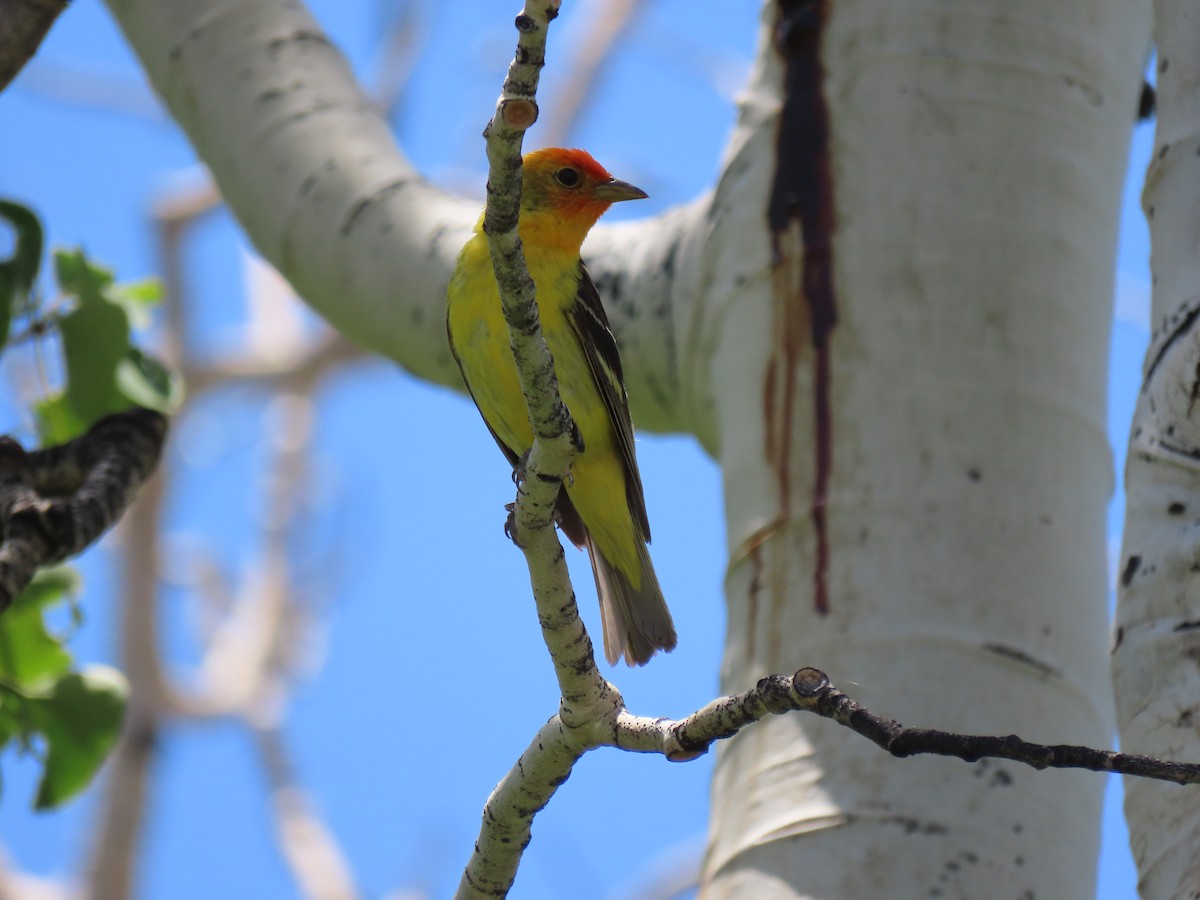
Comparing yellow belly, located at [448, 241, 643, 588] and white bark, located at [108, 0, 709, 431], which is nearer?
yellow belly, located at [448, 241, 643, 588]

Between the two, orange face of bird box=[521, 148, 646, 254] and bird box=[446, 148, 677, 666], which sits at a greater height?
orange face of bird box=[521, 148, 646, 254]

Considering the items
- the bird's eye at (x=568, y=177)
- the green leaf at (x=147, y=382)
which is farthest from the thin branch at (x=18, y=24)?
the bird's eye at (x=568, y=177)

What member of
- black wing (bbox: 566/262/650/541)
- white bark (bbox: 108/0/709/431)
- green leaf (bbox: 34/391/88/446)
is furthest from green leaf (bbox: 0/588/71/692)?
black wing (bbox: 566/262/650/541)

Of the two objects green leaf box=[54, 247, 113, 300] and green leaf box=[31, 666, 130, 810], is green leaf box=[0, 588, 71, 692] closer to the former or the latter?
green leaf box=[31, 666, 130, 810]

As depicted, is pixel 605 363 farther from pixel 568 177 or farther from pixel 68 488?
pixel 68 488

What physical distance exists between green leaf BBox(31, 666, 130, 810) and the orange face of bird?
77.7 inches

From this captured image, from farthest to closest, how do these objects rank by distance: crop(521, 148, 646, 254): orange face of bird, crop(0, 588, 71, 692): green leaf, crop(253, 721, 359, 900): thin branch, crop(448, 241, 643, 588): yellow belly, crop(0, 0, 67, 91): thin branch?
1. crop(253, 721, 359, 900): thin branch
2. crop(521, 148, 646, 254): orange face of bird
3. crop(448, 241, 643, 588): yellow belly
4. crop(0, 0, 67, 91): thin branch
5. crop(0, 588, 71, 692): green leaf

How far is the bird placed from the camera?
4066 mm

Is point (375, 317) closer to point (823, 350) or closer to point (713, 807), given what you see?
point (823, 350)

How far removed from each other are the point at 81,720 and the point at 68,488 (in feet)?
1.86

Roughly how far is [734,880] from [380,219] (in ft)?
8.29

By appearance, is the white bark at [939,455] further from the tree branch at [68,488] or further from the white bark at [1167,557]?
the tree branch at [68,488]

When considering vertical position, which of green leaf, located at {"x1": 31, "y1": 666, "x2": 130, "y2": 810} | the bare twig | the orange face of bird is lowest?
green leaf, located at {"x1": 31, "y1": 666, "x2": 130, "y2": 810}

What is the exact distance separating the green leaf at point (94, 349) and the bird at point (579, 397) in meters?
0.93
